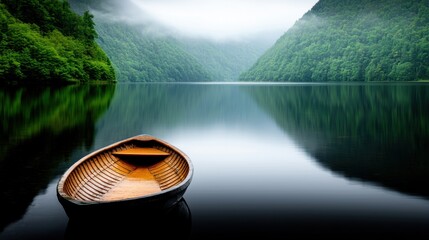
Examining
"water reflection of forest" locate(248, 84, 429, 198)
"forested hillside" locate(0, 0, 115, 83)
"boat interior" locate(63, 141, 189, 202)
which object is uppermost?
"forested hillside" locate(0, 0, 115, 83)

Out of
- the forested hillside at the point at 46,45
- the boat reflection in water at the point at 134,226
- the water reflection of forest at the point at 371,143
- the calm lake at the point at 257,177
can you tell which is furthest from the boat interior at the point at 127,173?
the forested hillside at the point at 46,45

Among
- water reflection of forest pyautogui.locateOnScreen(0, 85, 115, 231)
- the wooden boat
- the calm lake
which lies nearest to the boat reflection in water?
the calm lake

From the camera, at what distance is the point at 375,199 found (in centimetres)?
1063

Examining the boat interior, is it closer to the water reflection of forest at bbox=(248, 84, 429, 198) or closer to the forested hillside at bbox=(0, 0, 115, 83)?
the water reflection of forest at bbox=(248, 84, 429, 198)

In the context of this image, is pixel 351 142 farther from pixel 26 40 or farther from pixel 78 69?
pixel 78 69

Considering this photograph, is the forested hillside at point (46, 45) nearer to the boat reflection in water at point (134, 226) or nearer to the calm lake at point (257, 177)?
the calm lake at point (257, 177)

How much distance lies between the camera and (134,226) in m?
8.16

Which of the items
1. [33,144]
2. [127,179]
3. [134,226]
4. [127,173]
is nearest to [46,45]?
[33,144]

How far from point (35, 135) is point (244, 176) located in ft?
42.6

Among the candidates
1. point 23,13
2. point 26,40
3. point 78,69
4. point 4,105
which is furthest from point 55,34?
point 4,105

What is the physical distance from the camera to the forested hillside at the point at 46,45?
229 ft

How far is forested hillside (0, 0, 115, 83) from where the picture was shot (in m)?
69.8

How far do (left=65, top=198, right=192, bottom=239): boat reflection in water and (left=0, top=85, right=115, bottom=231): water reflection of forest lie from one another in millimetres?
1840

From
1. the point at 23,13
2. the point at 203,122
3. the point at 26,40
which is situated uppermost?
the point at 23,13
